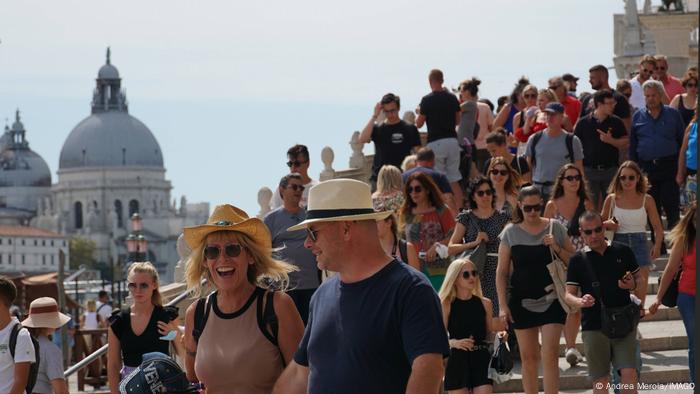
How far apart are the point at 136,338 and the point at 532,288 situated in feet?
8.99

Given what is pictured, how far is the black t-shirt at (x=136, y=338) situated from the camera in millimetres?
9078

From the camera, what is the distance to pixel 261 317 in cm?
702

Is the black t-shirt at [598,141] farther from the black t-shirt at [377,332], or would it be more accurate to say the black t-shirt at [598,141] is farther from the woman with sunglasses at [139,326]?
the black t-shirt at [377,332]

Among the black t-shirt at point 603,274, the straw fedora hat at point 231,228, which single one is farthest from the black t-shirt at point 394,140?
the straw fedora hat at point 231,228

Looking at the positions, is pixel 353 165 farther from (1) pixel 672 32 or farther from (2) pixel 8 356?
(2) pixel 8 356

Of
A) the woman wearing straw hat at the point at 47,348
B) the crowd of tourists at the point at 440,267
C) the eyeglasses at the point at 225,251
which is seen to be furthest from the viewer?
the woman wearing straw hat at the point at 47,348

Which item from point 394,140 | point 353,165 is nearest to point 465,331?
point 394,140

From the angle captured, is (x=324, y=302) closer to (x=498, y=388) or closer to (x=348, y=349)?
(x=348, y=349)

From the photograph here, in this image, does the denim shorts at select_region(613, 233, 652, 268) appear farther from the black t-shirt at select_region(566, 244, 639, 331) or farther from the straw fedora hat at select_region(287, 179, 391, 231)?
the straw fedora hat at select_region(287, 179, 391, 231)

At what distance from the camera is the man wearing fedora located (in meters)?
5.85

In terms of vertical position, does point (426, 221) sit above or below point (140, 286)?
above

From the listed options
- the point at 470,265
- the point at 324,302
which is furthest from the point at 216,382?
the point at 470,265

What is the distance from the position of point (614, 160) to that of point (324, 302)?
33.8ft

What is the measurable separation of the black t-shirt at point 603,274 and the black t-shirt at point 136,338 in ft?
8.50
